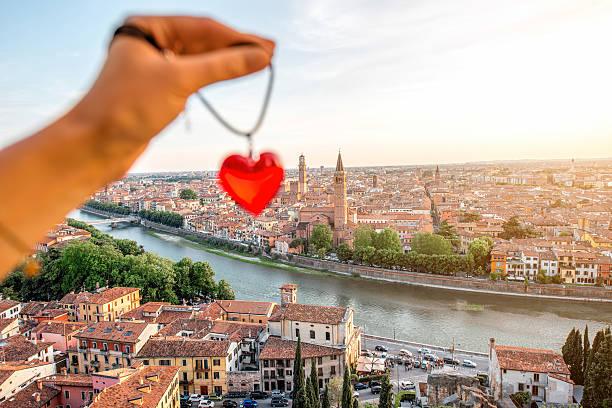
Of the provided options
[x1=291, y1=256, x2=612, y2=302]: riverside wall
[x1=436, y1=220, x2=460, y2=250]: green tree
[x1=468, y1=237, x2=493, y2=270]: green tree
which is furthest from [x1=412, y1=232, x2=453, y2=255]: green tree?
[x1=436, y1=220, x2=460, y2=250]: green tree

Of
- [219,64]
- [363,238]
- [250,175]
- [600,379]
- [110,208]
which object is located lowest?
[600,379]

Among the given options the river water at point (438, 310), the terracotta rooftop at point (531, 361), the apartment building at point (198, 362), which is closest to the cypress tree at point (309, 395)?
the apartment building at point (198, 362)

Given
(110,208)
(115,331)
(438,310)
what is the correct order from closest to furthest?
(115,331)
(438,310)
(110,208)

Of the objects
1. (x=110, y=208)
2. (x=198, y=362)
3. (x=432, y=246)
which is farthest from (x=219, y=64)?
(x=110, y=208)

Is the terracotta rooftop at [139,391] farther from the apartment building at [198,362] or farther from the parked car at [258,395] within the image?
the parked car at [258,395]

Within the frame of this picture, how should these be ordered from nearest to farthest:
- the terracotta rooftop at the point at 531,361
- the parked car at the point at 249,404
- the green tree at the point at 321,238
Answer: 1. the terracotta rooftop at the point at 531,361
2. the parked car at the point at 249,404
3. the green tree at the point at 321,238

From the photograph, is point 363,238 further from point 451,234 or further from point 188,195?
point 188,195

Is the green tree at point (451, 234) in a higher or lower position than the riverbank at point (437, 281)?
higher
